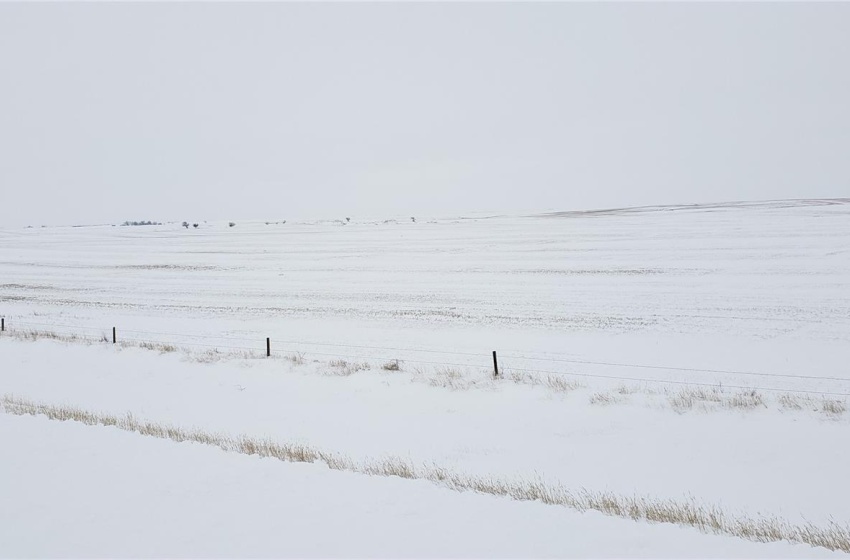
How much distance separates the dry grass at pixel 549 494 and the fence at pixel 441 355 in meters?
6.96

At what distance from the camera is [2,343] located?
883 inches

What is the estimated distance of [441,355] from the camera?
64.6ft

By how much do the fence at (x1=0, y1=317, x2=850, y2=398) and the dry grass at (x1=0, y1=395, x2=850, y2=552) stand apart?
6.96 m

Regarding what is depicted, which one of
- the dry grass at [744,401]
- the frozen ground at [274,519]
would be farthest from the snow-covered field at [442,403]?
the dry grass at [744,401]

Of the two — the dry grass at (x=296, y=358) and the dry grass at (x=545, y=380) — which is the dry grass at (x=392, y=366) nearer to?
the dry grass at (x=296, y=358)

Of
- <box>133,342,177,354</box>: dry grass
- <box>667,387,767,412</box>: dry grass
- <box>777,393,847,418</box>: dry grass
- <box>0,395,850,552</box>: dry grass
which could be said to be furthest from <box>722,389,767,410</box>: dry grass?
<box>133,342,177,354</box>: dry grass

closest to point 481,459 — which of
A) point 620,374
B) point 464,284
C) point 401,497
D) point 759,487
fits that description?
point 401,497

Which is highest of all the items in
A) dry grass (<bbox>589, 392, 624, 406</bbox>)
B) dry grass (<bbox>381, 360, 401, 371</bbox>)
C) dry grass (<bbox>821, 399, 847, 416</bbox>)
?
dry grass (<bbox>381, 360, 401, 371</bbox>)

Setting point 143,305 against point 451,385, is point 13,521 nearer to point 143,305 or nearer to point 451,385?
point 451,385

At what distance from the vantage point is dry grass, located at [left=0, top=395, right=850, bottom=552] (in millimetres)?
7074

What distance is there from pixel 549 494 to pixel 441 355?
1119 cm

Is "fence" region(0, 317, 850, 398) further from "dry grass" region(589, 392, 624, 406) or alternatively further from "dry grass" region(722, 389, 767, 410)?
"dry grass" region(589, 392, 624, 406)

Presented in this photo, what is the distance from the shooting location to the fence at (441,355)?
15.2 m

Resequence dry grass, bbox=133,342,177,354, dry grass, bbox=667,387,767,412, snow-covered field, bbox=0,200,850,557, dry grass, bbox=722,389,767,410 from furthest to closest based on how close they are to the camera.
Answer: dry grass, bbox=133,342,177,354, dry grass, bbox=667,387,767,412, dry grass, bbox=722,389,767,410, snow-covered field, bbox=0,200,850,557
